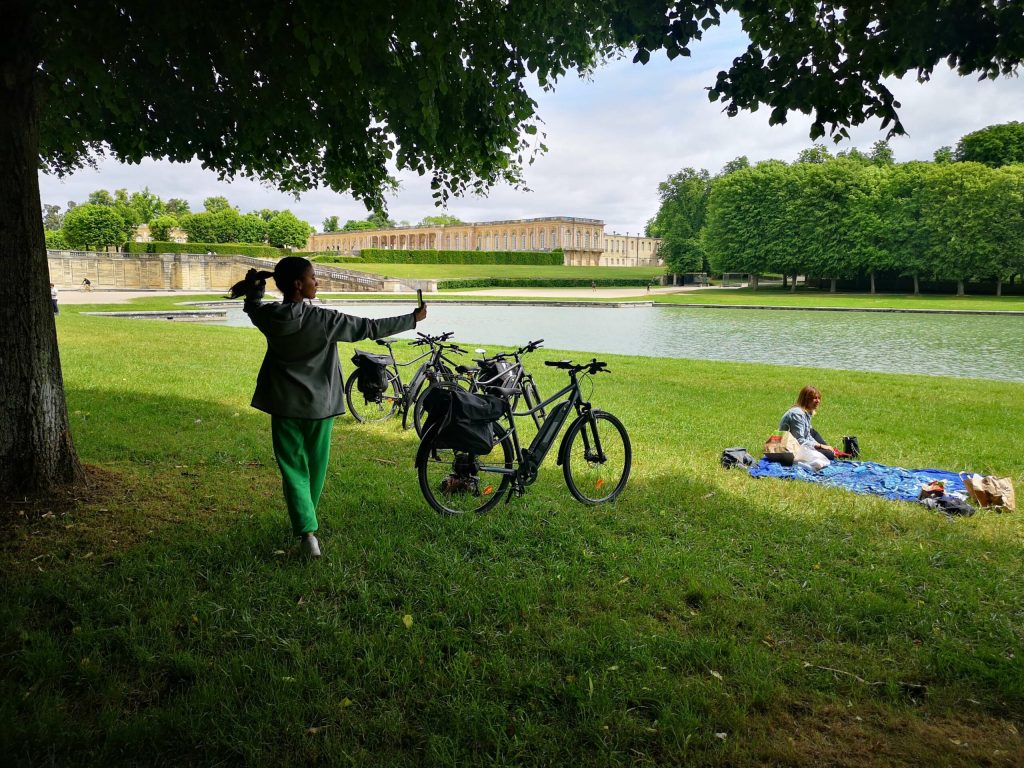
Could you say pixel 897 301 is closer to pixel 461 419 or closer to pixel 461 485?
pixel 461 485

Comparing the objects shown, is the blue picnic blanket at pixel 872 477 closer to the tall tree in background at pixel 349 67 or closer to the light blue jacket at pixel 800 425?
the light blue jacket at pixel 800 425

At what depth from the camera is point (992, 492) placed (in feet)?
18.1

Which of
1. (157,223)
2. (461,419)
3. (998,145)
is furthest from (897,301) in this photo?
(157,223)

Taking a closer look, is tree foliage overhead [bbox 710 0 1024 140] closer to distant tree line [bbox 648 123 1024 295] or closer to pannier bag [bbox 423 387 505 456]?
pannier bag [bbox 423 387 505 456]

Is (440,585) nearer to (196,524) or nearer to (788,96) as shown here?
(196,524)

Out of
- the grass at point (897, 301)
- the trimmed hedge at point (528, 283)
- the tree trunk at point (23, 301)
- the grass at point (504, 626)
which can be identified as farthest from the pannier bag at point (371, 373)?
the trimmed hedge at point (528, 283)

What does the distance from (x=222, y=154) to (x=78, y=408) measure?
3.88 m

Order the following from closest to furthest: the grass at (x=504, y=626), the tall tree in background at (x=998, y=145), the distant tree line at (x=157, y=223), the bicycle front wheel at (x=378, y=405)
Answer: the grass at (x=504, y=626), the bicycle front wheel at (x=378, y=405), the tall tree in background at (x=998, y=145), the distant tree line at (x=157, y=223)

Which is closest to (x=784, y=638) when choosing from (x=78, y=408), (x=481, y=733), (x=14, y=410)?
(x=481, y=733)

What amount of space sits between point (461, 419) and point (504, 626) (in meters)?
1.51

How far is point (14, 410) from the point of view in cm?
459

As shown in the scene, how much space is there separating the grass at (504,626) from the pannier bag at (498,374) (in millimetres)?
1019

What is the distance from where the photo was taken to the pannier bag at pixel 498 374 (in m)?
6.36

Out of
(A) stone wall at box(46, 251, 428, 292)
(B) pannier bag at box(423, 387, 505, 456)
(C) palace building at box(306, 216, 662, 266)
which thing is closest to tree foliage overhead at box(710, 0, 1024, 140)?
(B) pannier bag at box(423, 387, 505, 456)
